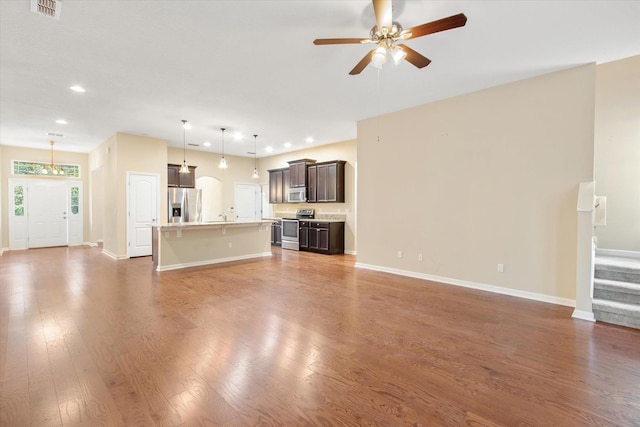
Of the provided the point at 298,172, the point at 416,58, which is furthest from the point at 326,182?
the point at 416,58

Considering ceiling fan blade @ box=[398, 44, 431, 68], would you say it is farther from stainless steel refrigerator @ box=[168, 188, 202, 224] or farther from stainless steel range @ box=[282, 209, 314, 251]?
stainless steel refrigerator @ box=[168, 188, 202, 224]

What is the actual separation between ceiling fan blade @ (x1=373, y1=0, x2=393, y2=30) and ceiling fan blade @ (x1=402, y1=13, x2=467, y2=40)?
18 cm

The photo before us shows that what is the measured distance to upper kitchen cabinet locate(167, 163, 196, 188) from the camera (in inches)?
335

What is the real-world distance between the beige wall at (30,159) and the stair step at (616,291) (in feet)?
39.4

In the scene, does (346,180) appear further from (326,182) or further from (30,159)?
(30,159)

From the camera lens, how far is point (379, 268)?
5695 mm

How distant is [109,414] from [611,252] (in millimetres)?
6393

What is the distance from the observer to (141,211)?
7.30m

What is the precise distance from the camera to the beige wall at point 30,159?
8.24 metres

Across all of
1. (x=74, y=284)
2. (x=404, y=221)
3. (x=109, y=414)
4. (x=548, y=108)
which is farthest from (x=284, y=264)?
(x=548, y=108)

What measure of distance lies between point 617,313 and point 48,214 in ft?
42.5

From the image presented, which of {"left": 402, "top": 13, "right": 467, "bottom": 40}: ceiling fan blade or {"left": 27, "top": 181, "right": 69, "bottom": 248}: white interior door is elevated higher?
{"left": 402, "top": 13, "right": 467, "bottom": 40}: ceiling fan blade

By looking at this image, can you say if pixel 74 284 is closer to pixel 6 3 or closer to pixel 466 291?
pixel 6 3

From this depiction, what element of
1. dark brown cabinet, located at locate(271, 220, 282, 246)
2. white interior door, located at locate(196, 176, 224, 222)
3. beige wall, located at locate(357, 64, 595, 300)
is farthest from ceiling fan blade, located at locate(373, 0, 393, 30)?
white interior door, located at locate(196, 176, 224, 222)
